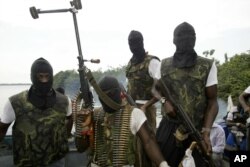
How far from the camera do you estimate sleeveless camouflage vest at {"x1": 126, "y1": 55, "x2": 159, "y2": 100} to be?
5.87 metres

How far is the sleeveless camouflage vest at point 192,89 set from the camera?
14.2ft

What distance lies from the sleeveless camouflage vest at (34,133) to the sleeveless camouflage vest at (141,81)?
6.39ft

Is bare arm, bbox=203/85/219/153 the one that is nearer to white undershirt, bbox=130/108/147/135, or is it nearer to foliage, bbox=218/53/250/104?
white undershirt, bbox=130/108/147/135

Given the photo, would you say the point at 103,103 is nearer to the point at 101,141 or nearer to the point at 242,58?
Result: the point at 101,141

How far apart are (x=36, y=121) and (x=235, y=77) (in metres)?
14.5

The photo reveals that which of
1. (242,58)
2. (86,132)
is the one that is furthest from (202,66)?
(242,58)

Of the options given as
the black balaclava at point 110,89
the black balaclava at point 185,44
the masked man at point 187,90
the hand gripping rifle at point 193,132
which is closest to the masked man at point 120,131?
the black balaclava at point 110,89

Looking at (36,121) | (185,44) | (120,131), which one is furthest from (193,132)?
(36,121)

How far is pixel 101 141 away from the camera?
12.3 ft

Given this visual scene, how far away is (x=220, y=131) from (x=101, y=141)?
401 centimetres

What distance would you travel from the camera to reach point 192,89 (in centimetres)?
433

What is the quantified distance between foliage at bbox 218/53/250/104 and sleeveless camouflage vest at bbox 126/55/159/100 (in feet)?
36.2

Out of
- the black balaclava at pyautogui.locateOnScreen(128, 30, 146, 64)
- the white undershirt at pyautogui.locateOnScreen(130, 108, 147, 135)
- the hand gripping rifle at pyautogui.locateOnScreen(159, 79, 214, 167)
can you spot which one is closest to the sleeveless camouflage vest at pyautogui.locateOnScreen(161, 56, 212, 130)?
the hand gripping rifle at pyautogui.locateOnScreen(159, 79, 214, 167)

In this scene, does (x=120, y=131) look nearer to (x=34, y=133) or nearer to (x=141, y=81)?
(x=34, y=133)
